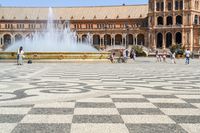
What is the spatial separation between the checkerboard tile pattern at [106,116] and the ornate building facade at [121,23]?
108359 millimetres

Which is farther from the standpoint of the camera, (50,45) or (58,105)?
(50,45)

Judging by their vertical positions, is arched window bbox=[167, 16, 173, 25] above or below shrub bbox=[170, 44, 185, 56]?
above

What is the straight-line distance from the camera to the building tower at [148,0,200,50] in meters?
116

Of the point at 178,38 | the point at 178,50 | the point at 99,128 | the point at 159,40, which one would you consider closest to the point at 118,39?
Answer: the point at 159,40

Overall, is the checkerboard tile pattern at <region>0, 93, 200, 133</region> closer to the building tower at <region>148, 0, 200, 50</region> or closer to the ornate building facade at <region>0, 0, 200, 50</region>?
the building tower at <region>148, 0, 200, 50</region>

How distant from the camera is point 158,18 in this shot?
12081cm

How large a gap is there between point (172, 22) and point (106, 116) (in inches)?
4448

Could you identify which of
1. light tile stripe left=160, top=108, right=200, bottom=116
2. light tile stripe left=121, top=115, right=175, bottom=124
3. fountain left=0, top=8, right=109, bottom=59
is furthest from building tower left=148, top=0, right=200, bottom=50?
light tile stripe left=121, top=115, right=175, bottom=124

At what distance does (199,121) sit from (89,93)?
5099 mm

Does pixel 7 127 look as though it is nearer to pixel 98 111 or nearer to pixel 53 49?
pixel 98 111

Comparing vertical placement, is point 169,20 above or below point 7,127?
above

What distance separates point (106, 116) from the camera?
867cm

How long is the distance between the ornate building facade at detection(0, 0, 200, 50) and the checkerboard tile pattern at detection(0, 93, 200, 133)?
356 feet

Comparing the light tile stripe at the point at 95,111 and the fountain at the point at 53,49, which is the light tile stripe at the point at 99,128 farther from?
the fountain at the point at 53,49
